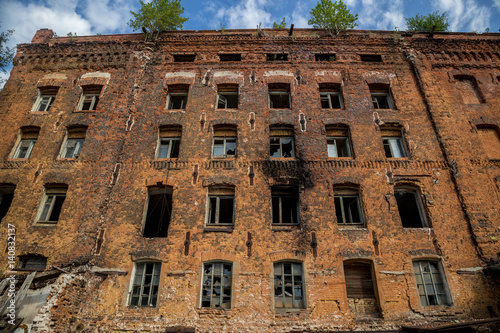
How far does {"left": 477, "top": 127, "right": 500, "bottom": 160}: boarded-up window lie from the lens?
523 inches

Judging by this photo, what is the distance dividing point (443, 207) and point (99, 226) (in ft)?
47.0

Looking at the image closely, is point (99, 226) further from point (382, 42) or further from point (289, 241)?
point (382, 42)

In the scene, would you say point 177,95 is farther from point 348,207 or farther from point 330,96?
point 348,207

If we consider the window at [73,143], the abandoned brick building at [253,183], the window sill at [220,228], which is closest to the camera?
the abandoned brick building at [253,183]

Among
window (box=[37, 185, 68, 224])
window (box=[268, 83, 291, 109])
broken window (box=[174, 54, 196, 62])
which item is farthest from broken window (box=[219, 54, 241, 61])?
window (box=[37, 185, 68, 224])

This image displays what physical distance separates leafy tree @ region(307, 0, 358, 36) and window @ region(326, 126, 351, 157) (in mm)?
7155

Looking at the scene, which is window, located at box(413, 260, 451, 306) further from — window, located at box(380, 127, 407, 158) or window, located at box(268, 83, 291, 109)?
window, located at box(268, 83, 291, 109)

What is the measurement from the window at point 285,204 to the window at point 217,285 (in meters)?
2.81

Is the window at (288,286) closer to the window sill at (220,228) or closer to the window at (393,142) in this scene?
the window sill at (220,228)

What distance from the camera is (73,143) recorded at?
45.5 feet

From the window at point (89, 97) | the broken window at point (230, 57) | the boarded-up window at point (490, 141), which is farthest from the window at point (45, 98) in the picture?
the boarded-up window at point (490, 141)

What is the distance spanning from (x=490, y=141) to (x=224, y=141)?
13.0 metres

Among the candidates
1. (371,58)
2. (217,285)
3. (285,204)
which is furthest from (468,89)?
(217,285)

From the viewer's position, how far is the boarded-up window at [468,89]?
14.8 metres
